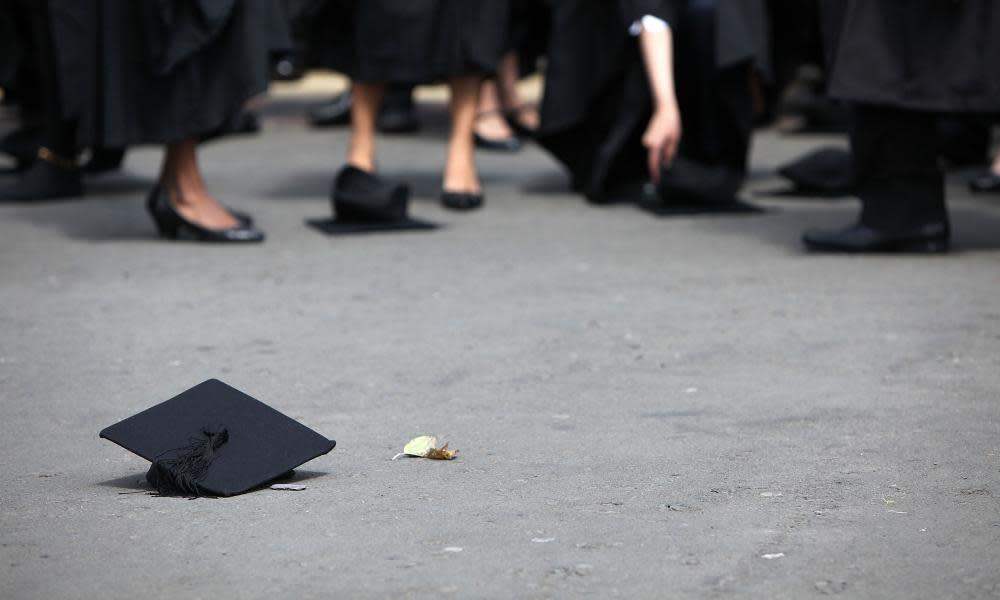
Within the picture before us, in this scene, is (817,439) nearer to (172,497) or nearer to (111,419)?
(172,497)

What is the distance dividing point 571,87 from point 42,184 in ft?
6.27

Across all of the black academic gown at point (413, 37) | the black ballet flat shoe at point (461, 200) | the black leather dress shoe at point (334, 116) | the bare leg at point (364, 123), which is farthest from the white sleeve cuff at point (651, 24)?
the black leather dress shoe at point (334, 116)

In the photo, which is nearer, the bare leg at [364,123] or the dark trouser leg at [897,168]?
the dark trouser leg at [897,168]

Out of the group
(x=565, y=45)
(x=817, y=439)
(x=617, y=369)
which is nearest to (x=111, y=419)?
(x=617, y=369)

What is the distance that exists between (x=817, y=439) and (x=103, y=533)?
113cm

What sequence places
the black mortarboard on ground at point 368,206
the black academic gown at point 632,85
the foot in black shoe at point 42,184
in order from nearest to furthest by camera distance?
the black mortarboard on ground at point 368,206 → the black academic gown at point 632,85 → the foot in black shoe at point 42,184

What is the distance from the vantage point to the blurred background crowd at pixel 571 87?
13.5ft

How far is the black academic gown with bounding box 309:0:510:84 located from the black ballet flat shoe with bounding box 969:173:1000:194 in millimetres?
1740

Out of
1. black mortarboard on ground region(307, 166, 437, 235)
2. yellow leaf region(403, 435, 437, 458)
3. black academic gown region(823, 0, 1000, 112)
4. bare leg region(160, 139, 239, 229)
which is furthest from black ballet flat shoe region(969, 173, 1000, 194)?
yellow leaf region(403, 435, 437, 458)

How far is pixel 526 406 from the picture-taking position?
2.80 metres

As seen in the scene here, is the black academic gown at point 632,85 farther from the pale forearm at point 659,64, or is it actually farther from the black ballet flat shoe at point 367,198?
the black ballet flat shoe at point 367,198

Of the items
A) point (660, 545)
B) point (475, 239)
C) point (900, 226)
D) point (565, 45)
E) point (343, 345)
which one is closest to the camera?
point (660, 545)

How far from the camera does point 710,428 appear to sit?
2.63 metres

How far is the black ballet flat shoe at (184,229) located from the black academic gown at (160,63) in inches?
7.5
